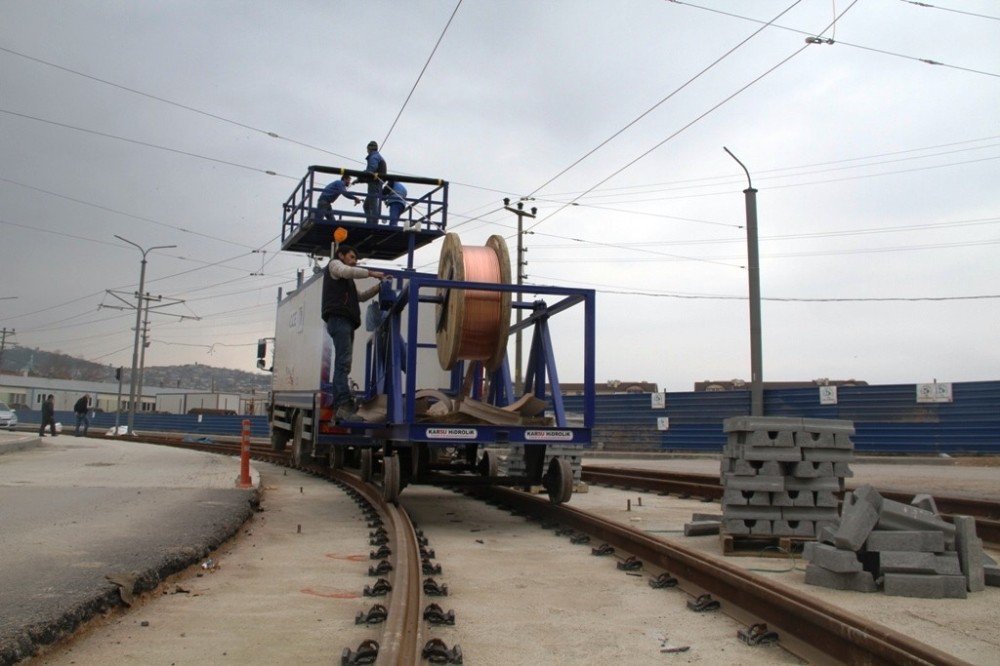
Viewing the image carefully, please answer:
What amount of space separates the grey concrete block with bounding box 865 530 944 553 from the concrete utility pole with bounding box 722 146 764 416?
10.8m

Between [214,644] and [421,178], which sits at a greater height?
[421,178]

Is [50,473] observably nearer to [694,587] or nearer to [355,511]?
[355,511]

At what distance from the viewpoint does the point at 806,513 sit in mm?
7238

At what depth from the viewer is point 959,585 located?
5.44 m

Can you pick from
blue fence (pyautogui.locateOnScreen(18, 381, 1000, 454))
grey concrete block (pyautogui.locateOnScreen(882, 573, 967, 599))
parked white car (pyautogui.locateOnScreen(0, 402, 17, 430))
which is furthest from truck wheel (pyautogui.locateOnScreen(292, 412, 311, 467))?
parked white car (pyautogui.locateOnScreen(0, 402, 17, 430))

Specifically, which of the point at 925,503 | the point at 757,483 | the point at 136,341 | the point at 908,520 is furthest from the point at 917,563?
the point at 136,341

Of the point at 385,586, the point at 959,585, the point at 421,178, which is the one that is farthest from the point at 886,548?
the point at 421,178

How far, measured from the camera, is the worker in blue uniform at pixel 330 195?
674 inches

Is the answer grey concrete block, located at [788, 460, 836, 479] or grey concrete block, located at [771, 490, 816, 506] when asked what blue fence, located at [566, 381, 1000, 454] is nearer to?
grey concrete block, located at [788, 460, 836, 479]

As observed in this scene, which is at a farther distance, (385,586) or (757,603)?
(385,586)

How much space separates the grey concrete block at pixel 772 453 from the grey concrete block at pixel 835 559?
1293 millimetres

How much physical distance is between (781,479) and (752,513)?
1.33 ft

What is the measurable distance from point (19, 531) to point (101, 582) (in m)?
2.70

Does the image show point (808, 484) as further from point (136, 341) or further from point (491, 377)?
point (136, 341)
